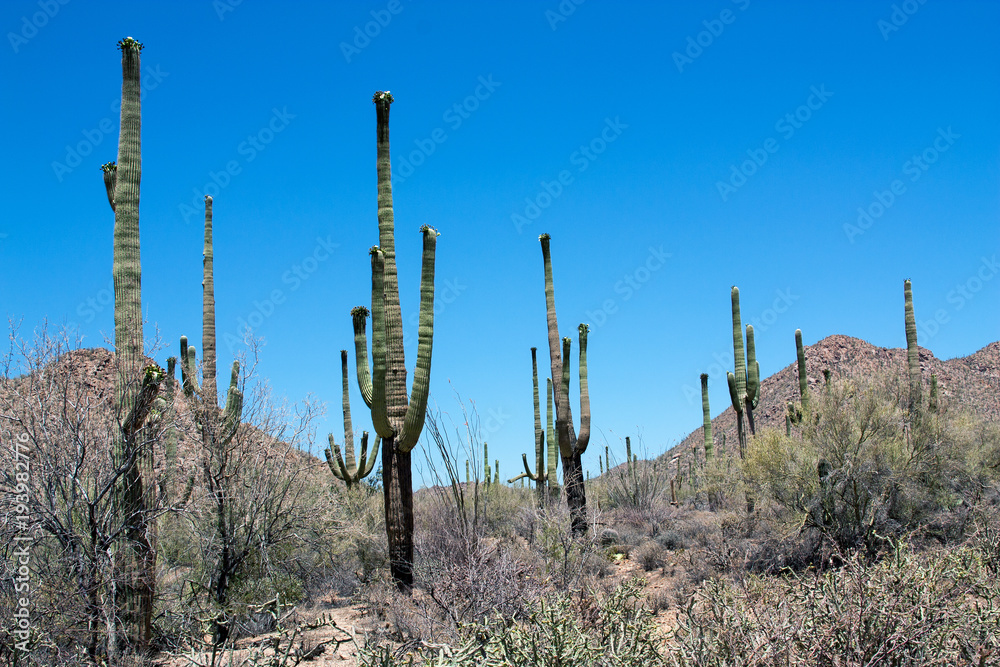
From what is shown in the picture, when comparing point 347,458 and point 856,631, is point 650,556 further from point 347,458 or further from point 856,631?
point 856,631

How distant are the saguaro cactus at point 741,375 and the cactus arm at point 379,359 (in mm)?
11010

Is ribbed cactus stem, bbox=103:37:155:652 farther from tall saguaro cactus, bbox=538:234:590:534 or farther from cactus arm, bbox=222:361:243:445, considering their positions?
tall saguaro cactus, bbox=538:234:590:534

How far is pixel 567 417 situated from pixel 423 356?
667 cm

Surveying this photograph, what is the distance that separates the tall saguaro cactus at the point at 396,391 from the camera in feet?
36.6

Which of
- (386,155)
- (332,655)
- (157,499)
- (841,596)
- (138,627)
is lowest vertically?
(332,655)

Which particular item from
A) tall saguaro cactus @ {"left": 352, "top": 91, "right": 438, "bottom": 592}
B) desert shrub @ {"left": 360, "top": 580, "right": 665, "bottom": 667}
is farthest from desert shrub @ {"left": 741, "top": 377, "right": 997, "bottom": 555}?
desert shrub @ {"left": 360, "top": 580, "right": 665, "bottom": 667}

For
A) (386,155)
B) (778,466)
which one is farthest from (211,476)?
(778,466)

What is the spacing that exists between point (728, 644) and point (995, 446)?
1551 cm

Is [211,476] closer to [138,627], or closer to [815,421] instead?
[138,627]

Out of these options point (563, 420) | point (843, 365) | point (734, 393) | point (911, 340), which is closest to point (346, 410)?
point (563, 420)

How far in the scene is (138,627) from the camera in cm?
792

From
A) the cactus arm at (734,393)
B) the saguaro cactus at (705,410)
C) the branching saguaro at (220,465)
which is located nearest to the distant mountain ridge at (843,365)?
the saguaro cactus at (705,410)

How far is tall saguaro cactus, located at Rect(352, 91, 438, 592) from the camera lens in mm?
11148

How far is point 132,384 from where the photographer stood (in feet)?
27.4
